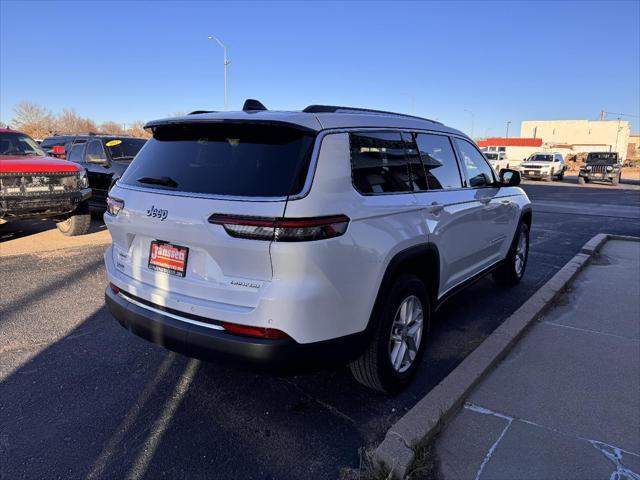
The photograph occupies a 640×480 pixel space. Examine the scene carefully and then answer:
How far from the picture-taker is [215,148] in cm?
282

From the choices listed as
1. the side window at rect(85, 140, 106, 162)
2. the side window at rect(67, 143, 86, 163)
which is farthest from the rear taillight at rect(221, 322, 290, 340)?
the side window at rect(67, 143, 86, 163)

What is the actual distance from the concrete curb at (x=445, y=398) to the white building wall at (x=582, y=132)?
8224 cm

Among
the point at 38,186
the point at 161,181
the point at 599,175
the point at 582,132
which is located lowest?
the point at 38,186

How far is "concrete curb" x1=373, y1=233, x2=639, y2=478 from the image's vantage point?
2.43 metres

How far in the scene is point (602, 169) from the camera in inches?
1144

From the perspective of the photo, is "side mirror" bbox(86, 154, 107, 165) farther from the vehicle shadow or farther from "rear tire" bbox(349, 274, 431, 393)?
"rear tire" bbox(349, 274, 431, 393)

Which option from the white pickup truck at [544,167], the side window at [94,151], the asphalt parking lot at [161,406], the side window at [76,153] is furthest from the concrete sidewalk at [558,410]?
the white pickup truck at [544,167]

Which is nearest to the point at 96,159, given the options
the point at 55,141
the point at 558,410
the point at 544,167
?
the point at 55,141

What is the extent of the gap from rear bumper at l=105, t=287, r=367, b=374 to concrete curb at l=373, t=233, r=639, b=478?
1.63 feet

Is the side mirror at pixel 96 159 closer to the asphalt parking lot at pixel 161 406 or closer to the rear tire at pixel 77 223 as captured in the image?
the rear tire at pixel 77 223

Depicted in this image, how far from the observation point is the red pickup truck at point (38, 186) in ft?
23.0

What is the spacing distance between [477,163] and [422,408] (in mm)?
2727

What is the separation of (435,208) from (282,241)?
1.50m

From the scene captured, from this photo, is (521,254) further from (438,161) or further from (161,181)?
(161,181)
